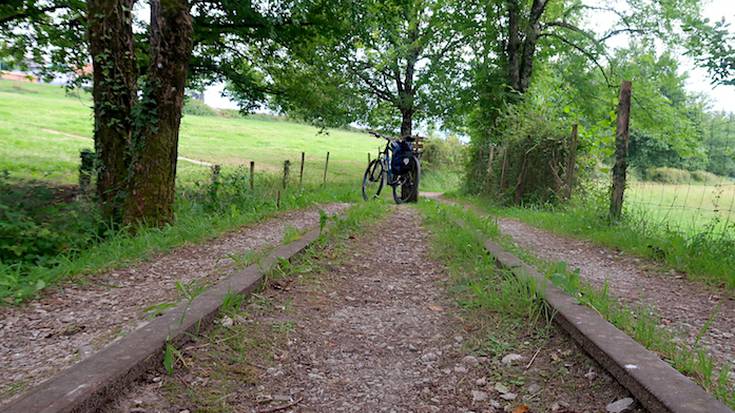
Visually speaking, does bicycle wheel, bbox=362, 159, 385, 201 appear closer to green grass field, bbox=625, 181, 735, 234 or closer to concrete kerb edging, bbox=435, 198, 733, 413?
green grass field, bbox=625, 181, 735, 234

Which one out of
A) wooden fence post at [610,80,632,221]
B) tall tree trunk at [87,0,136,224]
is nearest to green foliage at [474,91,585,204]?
wooden fence post at [610,80,632,221]

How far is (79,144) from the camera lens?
2064 cm

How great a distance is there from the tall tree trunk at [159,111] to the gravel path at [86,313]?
108 cm

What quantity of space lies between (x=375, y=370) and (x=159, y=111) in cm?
450

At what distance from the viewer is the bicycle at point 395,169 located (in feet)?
36.6

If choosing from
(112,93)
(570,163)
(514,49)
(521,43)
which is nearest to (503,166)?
(570,163)

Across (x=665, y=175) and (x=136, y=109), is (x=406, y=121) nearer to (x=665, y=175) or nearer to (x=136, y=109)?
(x=665, y=175)

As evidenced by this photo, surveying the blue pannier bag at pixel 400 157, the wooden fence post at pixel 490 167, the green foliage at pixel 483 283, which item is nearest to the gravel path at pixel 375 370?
the green foliage at pixel 483 283

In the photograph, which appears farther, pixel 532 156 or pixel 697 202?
pixel 532 156

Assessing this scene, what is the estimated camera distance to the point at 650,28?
14828 mm

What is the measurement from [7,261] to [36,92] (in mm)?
48458

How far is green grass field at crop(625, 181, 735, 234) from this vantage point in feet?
18.1

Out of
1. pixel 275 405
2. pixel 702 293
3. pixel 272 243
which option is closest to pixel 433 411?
pixel 275 405

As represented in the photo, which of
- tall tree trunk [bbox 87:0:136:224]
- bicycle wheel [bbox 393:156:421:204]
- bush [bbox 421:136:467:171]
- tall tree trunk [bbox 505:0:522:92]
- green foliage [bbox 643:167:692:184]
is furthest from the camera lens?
bush [bbox 421:136:467:171]
